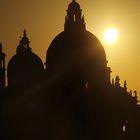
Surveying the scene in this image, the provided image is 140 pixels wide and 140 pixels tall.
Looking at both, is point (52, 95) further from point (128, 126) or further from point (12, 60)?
point (128, 126)

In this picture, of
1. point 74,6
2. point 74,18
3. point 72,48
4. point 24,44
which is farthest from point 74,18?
point 24,44

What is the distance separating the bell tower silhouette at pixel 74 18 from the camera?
8225cm

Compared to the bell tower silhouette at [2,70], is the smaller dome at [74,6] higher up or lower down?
higher up

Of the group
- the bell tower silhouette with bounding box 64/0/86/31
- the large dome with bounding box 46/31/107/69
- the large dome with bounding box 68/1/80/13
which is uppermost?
the large dome with bounding box 68/1/80/13

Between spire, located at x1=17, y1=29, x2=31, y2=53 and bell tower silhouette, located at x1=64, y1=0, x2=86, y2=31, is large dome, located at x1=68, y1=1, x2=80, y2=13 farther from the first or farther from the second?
spire, located at x1=17, y1=29, x2=31, y2=53

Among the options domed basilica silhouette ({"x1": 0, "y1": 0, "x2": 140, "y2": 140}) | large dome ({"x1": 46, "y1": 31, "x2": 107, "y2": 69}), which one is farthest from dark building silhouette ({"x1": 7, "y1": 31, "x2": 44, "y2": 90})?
large dome ({"x1": 46, "y1": 31, "x2": 107, "y2": 69})

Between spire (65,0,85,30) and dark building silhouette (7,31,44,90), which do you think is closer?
dark building silhouette (7,31,44,90)

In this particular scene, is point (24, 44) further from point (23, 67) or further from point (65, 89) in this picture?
point (65, 89)

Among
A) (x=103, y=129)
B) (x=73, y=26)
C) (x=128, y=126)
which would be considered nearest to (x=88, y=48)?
(x=73, y=26)

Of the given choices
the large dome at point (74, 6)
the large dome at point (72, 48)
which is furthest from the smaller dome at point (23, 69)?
the large dome at point (74, 6)

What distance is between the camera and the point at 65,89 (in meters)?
82.1

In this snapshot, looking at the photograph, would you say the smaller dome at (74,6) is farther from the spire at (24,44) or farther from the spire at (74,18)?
the spire at (24,44)

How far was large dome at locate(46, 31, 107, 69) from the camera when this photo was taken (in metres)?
81.7

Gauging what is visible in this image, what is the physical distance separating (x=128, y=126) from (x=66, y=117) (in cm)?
1444
